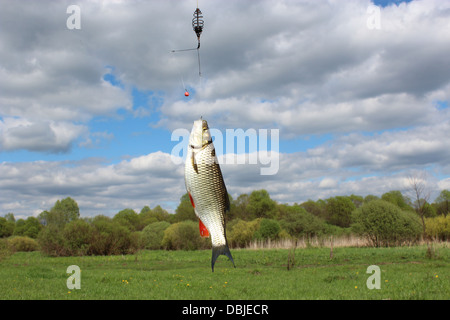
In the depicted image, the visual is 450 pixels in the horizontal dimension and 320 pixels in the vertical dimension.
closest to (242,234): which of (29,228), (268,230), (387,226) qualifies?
(268,230)

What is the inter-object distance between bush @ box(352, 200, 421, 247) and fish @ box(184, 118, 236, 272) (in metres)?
31.8

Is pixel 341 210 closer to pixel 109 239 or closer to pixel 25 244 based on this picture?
pixel 109 239

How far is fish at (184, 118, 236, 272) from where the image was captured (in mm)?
5402

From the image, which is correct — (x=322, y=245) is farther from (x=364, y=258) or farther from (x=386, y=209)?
(x=364, y=258)

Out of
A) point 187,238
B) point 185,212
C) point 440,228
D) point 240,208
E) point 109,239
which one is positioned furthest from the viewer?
point 240,208

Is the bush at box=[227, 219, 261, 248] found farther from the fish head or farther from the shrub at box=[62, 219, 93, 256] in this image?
the fish head

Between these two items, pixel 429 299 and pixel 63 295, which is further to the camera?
pixel 63 295

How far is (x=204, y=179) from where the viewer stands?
543cm

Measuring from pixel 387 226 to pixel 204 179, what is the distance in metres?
32.8

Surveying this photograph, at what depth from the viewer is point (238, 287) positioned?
1140cm
